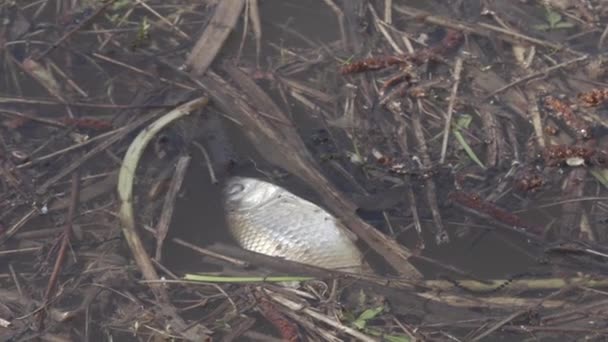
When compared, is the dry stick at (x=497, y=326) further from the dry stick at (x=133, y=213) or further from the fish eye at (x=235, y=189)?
the fish eye at (x=235, y=189)

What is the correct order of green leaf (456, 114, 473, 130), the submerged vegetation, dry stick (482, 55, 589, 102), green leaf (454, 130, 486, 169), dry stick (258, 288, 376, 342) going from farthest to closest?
dry stick (482, 55, 589, 102)
green leaf (456, 114, 473, 130)
green leaf (454, 130, 486, 169)
the submerged vegetation
dry stick (258, 288, 376, 342)

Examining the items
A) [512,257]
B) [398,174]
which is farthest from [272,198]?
[512,257]

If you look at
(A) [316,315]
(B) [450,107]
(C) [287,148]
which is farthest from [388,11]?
(A) [316,315]

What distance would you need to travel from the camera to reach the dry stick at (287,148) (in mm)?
3873

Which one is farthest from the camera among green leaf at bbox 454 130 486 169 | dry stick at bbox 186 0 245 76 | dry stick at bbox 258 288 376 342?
→ dry stick at bbox 186 0 245 76

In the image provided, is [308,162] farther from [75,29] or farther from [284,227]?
[75,29]

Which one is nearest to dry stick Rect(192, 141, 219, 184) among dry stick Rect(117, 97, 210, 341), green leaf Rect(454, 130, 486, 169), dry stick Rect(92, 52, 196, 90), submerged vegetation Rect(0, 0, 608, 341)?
submerged vegetation Rect(0, 0, 608, 341)

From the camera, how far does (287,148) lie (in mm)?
4289

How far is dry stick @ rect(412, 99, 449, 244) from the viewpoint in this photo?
3.93 m

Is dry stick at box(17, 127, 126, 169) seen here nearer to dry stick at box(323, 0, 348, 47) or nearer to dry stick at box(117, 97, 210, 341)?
dry stick at box(117, 97, 210, 341)

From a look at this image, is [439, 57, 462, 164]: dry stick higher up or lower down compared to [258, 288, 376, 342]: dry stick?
higher up

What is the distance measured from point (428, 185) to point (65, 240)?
171cm

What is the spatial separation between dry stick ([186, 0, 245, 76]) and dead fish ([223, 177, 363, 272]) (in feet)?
2.92

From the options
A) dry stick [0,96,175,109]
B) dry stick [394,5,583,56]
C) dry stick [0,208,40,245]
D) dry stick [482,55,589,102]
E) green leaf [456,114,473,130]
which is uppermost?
dry stick [394,5,583,56]
